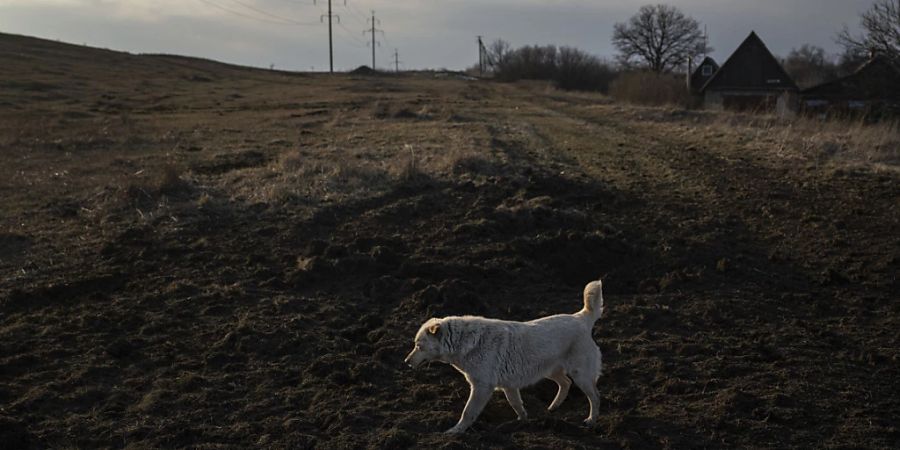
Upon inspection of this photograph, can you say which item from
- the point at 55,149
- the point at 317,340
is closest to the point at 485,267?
the point at 317,340

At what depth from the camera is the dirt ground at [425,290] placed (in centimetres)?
612

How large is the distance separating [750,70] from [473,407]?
54.1 meters

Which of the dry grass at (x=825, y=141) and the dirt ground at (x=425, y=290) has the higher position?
the dry grass at (x=825, y=141)

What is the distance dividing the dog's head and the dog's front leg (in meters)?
0.40

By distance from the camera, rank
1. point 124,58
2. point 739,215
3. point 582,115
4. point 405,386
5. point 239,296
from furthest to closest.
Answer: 1. point 124,58
2. point 582,115
3. point 739,215
4. point 239,296
5. point 405,386

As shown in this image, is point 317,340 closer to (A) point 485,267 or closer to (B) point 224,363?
(B) point 224,363

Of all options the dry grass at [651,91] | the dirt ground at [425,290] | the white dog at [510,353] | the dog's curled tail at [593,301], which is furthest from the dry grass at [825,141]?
the dry grass at [651,91]

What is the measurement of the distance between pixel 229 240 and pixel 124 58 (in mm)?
73940

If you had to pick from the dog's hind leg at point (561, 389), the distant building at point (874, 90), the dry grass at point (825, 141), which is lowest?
the dog's hind leg at point (561, 389)

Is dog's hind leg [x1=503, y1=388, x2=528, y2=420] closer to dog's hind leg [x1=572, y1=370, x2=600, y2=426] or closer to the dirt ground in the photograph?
the dirt ground

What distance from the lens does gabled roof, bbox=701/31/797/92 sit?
53906 millimetres

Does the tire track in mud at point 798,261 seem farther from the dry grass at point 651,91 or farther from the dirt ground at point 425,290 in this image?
the dry grass at point 651,91

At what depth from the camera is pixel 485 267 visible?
1003 cm

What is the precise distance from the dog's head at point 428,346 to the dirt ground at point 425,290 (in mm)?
464
